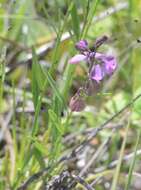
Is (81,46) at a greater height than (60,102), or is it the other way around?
(81,46)

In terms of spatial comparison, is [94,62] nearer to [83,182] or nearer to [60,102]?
[60,102]

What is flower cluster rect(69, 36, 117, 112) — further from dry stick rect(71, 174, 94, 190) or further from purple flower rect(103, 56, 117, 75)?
dry stick rect(71, 174, 94, 190)

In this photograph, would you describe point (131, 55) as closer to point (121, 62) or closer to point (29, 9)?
point (121, 62)

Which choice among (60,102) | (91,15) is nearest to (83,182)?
(60,102)

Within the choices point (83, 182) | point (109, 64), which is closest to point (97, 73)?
point (109, 64)

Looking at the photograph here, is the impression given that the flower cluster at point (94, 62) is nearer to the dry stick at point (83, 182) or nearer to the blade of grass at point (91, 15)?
the blade of grass at point (91, 15)

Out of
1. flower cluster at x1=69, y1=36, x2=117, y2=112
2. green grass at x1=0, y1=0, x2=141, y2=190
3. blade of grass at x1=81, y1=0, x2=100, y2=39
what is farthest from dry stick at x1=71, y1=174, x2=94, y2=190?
blade of grass at x1=81, y1=0, x2=100, y2=39

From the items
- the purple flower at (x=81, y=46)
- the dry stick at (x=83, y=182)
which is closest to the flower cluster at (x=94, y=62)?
the purple flower at (x=81, y=46)
